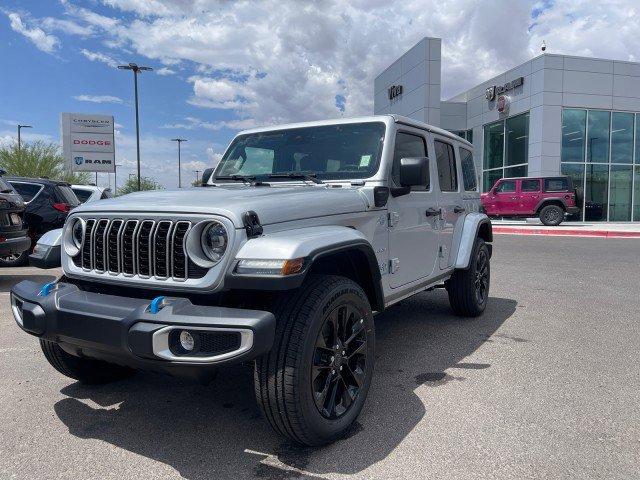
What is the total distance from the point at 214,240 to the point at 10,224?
5804mm

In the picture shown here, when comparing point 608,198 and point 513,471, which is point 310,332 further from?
point 608,198

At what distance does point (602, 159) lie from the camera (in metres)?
23.1

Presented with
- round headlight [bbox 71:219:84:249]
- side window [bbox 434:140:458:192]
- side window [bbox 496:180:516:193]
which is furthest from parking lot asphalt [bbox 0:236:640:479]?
side window [bbox 496:180:516:193]

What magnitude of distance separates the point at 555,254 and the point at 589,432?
30.8 feet

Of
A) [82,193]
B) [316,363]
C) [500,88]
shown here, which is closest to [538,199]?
[500,88]

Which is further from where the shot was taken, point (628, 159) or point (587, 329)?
point (628, 159)

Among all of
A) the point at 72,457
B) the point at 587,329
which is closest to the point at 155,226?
the point at 72,457

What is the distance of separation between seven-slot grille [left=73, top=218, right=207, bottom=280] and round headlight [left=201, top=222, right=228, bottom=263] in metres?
0.08

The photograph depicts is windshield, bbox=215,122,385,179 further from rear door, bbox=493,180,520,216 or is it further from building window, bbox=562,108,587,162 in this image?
building window, bbox=562,108,587,162

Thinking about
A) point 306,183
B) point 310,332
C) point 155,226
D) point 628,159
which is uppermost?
point 628,159

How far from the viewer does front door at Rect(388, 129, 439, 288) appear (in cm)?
383

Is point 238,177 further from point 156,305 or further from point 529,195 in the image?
point 529,195

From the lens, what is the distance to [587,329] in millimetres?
5363

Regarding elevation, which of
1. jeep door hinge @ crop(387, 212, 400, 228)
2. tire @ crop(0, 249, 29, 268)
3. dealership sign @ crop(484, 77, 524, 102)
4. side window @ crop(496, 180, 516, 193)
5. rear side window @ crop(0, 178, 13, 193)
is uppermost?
dealership sign @ crop(484, 77, 524, 102)
